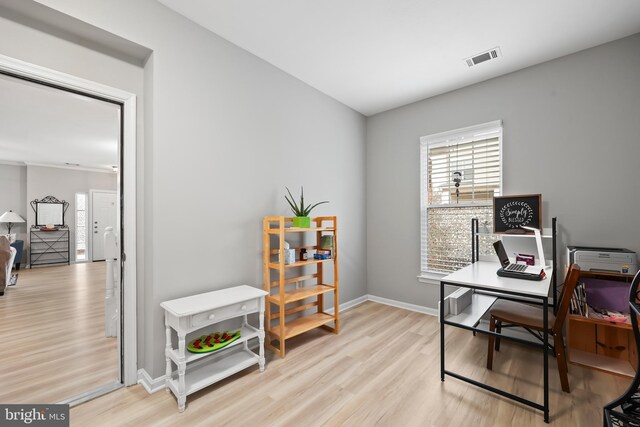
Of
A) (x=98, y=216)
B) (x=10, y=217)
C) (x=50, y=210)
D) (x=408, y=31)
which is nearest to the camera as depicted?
(x=408, y=31)

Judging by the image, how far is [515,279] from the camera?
2016mm

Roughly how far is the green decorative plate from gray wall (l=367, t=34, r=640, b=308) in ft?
8.13

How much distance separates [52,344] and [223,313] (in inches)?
79.4

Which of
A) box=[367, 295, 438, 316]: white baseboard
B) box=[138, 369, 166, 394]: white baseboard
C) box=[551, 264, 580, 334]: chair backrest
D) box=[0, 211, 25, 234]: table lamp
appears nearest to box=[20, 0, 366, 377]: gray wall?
box=[138, 369, 166, 394]: white baseboard

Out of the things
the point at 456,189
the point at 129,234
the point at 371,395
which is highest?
the point at 456,189

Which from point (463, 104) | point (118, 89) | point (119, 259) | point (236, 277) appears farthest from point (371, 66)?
point (119, 259)

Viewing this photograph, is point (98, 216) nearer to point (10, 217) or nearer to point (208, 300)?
point (10, 217)

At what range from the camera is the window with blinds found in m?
3.03

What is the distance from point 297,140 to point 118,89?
1.65m

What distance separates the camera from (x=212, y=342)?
6.54ft

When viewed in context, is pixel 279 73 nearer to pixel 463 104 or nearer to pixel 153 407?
pixel 463 104

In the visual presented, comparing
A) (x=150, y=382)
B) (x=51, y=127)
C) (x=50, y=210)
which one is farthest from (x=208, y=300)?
(x=50, y=210)

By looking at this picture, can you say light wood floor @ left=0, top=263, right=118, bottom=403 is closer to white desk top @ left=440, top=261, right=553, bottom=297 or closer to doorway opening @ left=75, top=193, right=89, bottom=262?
white desk top @ left=440, top=261, right=553, bottom=297

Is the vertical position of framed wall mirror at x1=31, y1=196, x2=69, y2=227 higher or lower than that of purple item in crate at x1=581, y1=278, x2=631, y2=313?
higher
